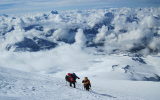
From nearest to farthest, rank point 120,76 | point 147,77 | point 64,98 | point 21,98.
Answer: point 21,98
point 64,98
point 120,76
point 147,77

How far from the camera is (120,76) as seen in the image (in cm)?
9488

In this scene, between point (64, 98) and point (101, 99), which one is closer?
point (64, 98)

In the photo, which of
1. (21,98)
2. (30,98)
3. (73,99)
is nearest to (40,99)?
(30,98)

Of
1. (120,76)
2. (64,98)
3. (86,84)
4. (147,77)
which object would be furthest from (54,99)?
(147,77)

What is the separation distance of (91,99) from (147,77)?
129608mm

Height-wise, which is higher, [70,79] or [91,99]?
[70,79]

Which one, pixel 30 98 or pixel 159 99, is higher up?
pixel 30 98

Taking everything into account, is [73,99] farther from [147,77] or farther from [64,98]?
[147,77]

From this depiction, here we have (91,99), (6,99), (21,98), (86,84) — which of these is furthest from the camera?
(86,84)

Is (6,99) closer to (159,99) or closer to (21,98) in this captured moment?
(21,98)

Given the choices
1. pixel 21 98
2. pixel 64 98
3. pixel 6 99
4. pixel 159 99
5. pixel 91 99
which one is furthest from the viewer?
pixel 159 99

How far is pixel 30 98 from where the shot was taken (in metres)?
8.62

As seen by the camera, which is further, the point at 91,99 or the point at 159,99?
the point at 159,99

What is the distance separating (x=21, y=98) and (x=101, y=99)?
7564mm
